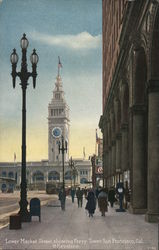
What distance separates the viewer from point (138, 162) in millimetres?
27266

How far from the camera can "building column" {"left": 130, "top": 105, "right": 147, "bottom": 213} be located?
2711cm

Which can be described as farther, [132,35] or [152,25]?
[132,35]

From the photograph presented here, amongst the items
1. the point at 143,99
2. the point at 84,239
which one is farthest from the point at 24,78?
the point at 84,239

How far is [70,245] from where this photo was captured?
13250mm

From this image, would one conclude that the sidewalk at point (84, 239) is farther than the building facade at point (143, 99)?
No

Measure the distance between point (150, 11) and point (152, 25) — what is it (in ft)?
3.55

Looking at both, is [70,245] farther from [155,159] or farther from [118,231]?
[155,159]

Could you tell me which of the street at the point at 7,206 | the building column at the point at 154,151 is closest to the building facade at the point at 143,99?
the building column at the point at 154,151

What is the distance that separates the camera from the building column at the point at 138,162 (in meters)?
27.1

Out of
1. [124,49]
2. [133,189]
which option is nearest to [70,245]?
[133,189]

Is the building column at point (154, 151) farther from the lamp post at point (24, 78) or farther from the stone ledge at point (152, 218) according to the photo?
the lamp post at point (24, 78)

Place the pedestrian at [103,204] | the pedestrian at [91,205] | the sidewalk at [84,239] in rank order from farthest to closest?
the pedestrian at [103,204]
the pedestrian at [91,205]
the sidewalk at [84,239]

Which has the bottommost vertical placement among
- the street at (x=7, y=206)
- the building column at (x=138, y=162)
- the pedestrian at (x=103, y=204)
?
the street at (x=7, y=206)

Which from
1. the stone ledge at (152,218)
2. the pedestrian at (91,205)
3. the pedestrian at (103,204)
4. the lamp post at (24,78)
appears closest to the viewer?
the stone ledge at (152,218)
